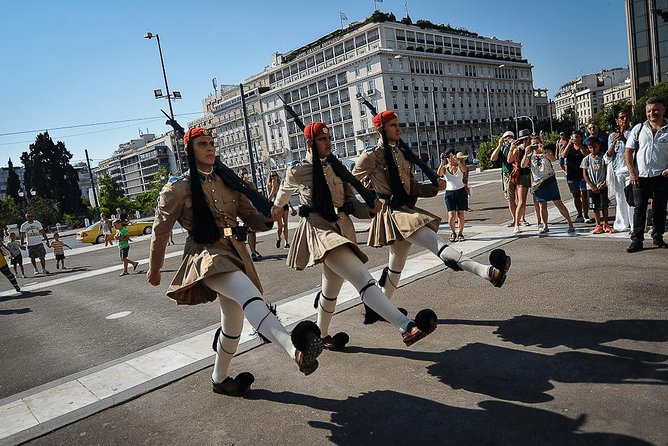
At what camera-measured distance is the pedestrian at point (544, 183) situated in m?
9.16

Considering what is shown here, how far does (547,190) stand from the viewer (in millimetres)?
9250

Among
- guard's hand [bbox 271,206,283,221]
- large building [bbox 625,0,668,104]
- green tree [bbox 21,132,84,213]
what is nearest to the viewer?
guard's hand [bbox 271,206,283,221]

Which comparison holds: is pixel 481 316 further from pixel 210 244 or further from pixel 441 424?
pixel 210 244

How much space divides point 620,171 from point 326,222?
6.91 meters

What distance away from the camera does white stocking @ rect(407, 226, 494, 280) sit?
4008mm

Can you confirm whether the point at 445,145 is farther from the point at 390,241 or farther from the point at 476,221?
the point at 390,241

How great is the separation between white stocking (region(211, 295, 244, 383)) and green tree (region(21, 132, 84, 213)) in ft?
277

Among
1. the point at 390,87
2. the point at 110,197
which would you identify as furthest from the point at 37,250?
the point at 390,87

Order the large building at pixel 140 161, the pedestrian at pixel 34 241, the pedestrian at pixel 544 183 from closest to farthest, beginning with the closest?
the pedestrian at pixel 544 183, the pedestrian at pixel 34 241, the large building at pixel 140 161

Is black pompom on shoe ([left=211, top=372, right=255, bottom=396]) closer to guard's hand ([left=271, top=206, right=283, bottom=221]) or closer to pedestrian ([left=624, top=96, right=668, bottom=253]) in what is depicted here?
guard's hand ([left=271, top=206, right=283, bottom=221])

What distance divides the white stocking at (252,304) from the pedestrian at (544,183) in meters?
7.43

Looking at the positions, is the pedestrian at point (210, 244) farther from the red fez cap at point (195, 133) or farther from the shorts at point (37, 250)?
the shorts at point (37, 250)

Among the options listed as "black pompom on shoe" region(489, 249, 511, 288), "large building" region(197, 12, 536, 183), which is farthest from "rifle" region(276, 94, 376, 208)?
"large building" region(197, 12, 536, 183)

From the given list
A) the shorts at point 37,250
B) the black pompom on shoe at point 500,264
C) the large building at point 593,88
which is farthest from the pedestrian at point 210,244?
the large building at point 593,88
